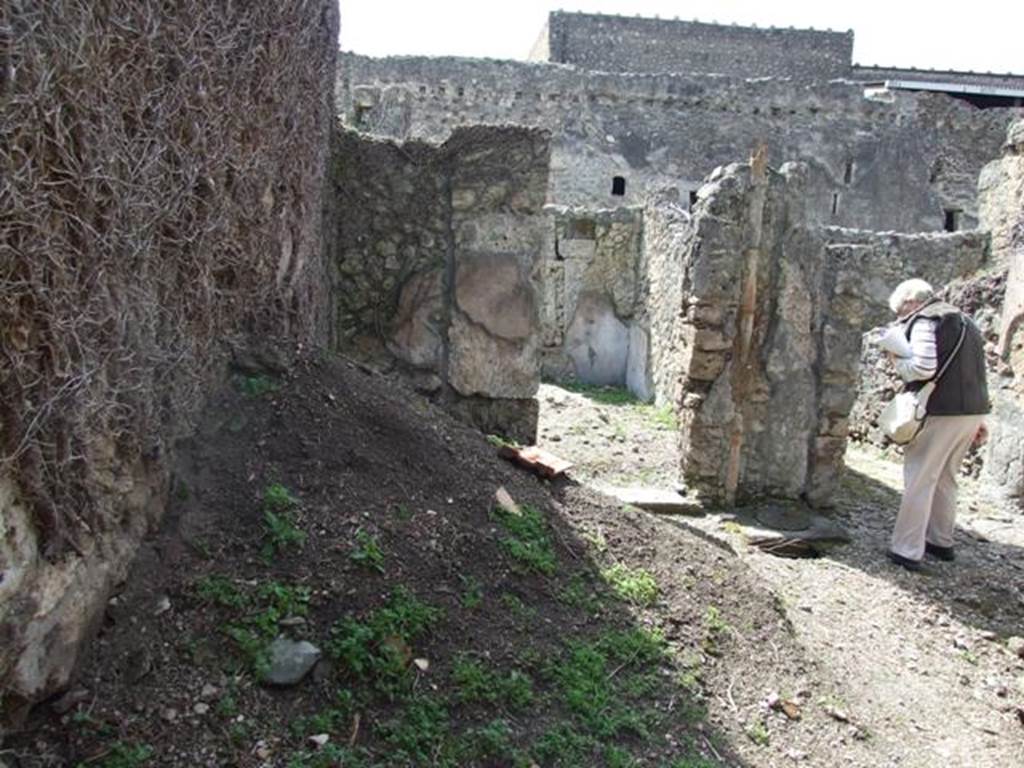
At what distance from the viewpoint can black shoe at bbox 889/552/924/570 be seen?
496 centimetres

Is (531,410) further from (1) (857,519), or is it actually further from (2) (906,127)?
(2) (906,127)

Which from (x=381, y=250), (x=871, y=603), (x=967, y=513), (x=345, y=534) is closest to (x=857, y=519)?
(x=967, y=513)

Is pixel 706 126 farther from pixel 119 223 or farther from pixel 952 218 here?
pixel 119 223

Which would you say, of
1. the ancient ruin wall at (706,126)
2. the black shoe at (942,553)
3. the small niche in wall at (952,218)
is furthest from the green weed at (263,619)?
the small niche in wall at (952,218)

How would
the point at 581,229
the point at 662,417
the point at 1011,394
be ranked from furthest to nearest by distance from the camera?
the point at 581,229, the point at 662,417, the point at 1011,394

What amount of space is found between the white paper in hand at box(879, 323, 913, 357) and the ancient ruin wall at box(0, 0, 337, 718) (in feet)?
12.0

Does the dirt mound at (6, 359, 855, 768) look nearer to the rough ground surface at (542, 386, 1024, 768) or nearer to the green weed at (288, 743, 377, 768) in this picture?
the green weed at (288, 743, 377, 768)

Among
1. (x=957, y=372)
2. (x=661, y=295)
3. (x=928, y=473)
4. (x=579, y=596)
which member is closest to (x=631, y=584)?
(x=579, y=596)

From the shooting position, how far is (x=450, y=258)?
506cm

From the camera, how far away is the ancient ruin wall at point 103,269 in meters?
1.87

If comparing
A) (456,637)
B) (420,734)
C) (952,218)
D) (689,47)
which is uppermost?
(689,47)

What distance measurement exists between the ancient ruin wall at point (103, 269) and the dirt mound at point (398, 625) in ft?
0.60

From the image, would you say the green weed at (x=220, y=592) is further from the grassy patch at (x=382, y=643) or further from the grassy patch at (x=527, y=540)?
the grassy patch at (x=527, y=540)

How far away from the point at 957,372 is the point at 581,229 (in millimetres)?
6138
